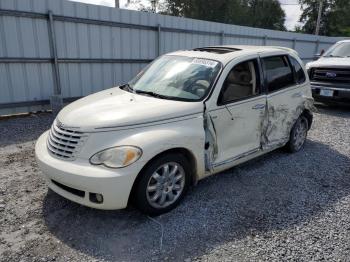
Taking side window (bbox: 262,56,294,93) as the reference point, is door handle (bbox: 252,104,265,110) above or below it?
below

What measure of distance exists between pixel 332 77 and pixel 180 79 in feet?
21.0

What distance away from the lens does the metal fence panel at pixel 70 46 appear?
684cm

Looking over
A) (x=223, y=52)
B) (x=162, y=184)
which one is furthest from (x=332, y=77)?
(x=162, y=184)

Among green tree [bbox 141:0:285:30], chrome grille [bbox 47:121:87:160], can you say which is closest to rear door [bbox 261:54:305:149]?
chrome grille [bbox 47:121:87:160]

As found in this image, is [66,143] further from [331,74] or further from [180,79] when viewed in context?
[331,74]

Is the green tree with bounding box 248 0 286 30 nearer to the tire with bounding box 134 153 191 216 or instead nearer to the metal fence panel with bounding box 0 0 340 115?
the metal fence panel with bounding box 0 0 340 115

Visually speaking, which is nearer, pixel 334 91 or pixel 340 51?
pixel 334 91

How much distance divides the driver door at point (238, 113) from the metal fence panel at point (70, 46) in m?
4.96

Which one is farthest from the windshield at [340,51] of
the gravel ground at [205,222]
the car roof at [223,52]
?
the gravel ground at [205,222]

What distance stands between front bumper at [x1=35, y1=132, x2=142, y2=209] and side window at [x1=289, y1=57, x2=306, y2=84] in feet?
11.3

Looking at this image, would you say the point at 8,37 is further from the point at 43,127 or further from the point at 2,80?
the point at 43,127

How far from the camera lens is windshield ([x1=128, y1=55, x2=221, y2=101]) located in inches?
152

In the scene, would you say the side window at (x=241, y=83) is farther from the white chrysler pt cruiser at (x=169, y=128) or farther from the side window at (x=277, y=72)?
the side window at (x=277, y=72)

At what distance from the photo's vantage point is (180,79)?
13.3 feet
